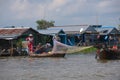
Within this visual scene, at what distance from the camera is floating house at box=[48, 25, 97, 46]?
43347 mm

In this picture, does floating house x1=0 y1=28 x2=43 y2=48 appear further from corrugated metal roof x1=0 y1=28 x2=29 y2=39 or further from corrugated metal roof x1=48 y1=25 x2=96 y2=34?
corrugated metal roof x1=48 y1=25 x2=96 y2=34

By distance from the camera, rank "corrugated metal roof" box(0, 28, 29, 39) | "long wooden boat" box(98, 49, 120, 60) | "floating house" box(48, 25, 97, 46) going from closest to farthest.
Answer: "long wooden boat" box(98, 49, 120, 60) → "corrugated metal roof" box(0, 28, 29, 39) → "floating house" box(48, 25, 97, 46)

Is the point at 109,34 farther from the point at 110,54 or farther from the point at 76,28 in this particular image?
the point at 110,54

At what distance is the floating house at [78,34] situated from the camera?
43347 millimetres

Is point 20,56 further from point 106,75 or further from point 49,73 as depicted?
point 106,75

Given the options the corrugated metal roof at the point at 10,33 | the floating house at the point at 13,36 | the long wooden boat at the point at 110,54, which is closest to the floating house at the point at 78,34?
the floating house at the point at 13,36

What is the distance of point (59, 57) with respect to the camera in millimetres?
27562

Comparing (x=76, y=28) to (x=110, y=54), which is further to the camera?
(x=76, y=28)

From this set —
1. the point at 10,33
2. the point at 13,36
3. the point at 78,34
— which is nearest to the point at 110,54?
the point at 13,36

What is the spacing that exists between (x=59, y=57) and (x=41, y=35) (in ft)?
34.4

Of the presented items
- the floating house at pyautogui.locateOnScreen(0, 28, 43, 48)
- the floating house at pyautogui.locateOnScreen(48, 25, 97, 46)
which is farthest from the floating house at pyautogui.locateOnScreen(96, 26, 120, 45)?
the floating house at pyautogui.locateOnScreen(0, 28, 43, 48)

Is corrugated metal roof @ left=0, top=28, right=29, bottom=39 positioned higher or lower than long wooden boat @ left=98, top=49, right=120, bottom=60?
higher

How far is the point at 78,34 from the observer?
43.4 meters

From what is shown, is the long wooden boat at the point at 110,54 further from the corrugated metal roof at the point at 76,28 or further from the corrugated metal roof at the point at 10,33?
the corrugated metal roof at the point at 76,28
